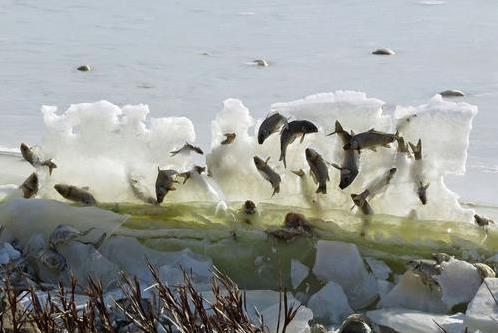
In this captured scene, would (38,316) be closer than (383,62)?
Yes

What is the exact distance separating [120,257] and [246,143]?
60 centimetres

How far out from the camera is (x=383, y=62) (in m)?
7.71

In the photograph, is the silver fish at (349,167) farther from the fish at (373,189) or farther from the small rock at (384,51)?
the small rock at (384,51)

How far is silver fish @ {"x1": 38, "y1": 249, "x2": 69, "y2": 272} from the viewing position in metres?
3.77

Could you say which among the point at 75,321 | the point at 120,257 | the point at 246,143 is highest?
the point at 75,321

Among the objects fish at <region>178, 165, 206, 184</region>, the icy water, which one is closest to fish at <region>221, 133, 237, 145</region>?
fish at <region>178, 165, 206, 184</region>

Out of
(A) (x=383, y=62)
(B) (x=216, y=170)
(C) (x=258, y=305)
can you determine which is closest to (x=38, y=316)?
(C) (x=258, y=305)

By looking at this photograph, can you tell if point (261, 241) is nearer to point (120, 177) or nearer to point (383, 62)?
point (120, 177)

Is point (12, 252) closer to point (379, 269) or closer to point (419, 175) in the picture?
point (379, 269)

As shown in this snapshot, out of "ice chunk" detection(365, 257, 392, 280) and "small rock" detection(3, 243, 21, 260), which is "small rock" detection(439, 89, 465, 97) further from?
"small rock" detection(3, 243, 21, 260)

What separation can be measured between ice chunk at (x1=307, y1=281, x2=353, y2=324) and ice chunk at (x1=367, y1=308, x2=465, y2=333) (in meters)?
0.09

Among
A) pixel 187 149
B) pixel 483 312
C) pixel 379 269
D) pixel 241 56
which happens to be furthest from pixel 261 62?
pixel 483 312

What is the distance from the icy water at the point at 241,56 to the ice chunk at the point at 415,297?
1.38 metres

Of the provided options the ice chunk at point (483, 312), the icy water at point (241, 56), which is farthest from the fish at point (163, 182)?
the icy water at point (241, 56)
